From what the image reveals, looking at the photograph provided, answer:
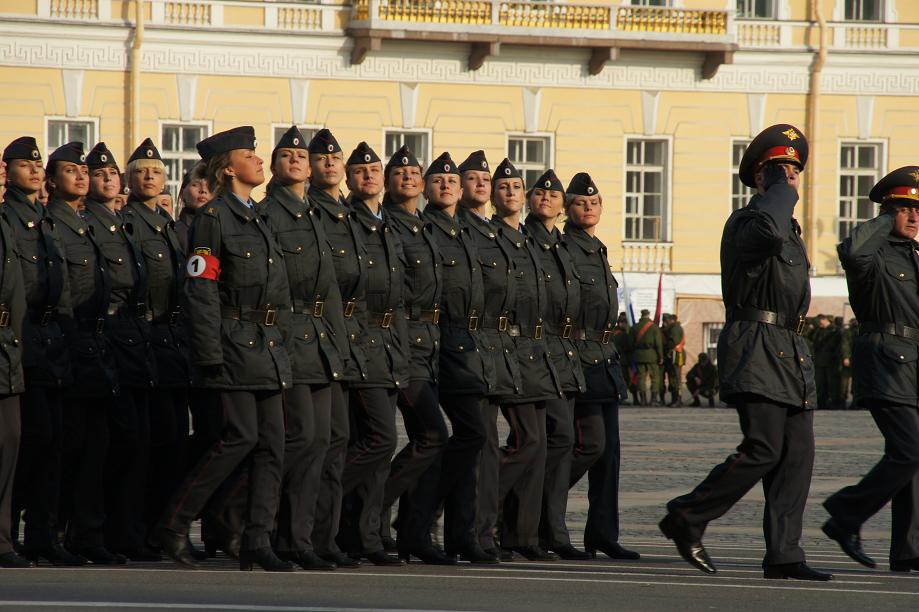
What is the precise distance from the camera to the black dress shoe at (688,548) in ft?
32.7

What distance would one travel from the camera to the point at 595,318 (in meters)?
12.1

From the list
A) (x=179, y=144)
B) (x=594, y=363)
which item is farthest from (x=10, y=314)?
(x=179, y=144)

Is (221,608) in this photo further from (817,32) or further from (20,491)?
(817,32)

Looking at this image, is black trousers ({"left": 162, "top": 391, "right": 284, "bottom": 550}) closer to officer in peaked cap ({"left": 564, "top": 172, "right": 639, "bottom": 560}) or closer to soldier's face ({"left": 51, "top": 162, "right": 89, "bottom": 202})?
soldier's face ({"left": 51, "top": 162, "right": 89, "bottom": 202})

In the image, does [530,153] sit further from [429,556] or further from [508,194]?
[429,556]

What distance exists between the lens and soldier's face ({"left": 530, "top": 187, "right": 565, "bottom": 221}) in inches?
476

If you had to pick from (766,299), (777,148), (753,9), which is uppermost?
(753,9)

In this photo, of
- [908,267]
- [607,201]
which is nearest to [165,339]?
[908,267]

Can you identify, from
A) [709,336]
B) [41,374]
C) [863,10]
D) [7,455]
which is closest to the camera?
[7,455]

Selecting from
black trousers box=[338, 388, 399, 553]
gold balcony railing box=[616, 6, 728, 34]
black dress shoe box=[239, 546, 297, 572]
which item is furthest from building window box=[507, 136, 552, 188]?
black dress shoe box=[239, 546, 297, 572]

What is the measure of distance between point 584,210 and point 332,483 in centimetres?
265

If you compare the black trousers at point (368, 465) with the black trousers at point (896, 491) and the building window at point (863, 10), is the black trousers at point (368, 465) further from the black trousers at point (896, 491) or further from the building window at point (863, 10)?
the building window at point (863, 10)

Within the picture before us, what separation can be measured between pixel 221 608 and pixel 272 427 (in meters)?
1.84

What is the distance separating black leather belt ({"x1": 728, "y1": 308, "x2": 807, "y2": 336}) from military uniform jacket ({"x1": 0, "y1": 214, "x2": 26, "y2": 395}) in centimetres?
351
